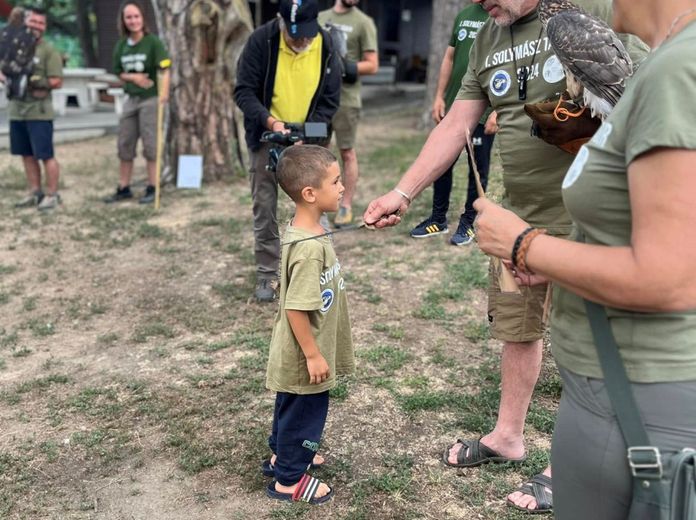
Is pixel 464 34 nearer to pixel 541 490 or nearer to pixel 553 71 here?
pixel 553 71

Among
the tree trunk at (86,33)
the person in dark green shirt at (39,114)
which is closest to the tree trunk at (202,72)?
the person in dark green shirt at (39,114)

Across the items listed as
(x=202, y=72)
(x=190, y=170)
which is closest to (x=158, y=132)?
(x=190, y=170)

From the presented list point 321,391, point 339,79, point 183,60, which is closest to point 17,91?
point 183,60

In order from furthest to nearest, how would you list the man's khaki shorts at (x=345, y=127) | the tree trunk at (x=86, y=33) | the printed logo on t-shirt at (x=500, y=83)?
1. the tree trunk at (x=86, y=33)
2. the man's khaki shorts at (x=345, y=127)
3. the printed logo on t-shirt at (x=500, y=83)

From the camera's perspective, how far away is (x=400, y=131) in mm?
11938

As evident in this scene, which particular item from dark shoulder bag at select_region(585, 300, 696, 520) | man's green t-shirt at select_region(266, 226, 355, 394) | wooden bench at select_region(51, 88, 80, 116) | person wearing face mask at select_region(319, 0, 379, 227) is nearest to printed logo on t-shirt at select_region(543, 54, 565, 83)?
man's green t-shirt at select_region(266, 226, 355, 394)

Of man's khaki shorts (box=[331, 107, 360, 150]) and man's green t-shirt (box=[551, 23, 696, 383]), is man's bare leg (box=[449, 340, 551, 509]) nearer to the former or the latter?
man's green t-shirt (box=[551, 23, 696, 383])

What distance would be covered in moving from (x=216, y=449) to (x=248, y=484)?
0.30 m

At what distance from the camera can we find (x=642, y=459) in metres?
1.25

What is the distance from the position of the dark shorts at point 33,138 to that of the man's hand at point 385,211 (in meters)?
5.58

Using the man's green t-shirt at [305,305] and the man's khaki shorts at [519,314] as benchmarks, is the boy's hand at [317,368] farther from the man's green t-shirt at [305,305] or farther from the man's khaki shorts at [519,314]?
the man's khaki shorts at [519,314]

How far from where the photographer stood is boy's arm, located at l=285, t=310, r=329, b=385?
7.68ft

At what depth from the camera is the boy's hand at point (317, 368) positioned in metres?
2.38

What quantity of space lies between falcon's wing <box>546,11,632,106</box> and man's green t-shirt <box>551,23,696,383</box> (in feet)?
1.48
